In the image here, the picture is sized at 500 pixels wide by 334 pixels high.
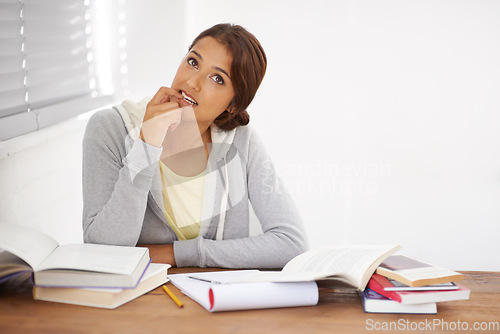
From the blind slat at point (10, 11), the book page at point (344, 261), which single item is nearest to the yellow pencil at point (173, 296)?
the book page at point (344, 261)

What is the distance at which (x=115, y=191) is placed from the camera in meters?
1.27

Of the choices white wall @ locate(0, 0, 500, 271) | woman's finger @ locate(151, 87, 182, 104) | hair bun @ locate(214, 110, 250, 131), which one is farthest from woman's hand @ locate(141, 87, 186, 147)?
white wall @ locate(0, 0, 500, 271)

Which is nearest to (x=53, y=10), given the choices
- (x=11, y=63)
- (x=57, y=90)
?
(x=57, y=90)

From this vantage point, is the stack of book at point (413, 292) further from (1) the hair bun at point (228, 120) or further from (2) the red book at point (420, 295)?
(1) the hair bun at point (228, 120)

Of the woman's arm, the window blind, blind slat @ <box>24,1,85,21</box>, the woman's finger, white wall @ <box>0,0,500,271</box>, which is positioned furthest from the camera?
white wall @ <box>0,0,500,271</box>

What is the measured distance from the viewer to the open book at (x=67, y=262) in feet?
2.97

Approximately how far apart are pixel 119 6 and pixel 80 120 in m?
0.72

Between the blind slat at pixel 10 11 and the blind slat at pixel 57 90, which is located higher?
the blind slat at pixel 10 11

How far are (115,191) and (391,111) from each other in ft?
6.11

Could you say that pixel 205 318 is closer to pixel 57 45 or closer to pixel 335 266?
pixel 335 266

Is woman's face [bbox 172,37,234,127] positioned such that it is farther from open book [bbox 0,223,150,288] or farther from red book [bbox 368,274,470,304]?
red book [bbox 368,274,470,304]

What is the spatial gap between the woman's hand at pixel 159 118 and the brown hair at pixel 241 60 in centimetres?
24

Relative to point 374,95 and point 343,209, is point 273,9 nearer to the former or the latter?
point 374,95

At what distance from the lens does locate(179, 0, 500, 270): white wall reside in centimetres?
265
